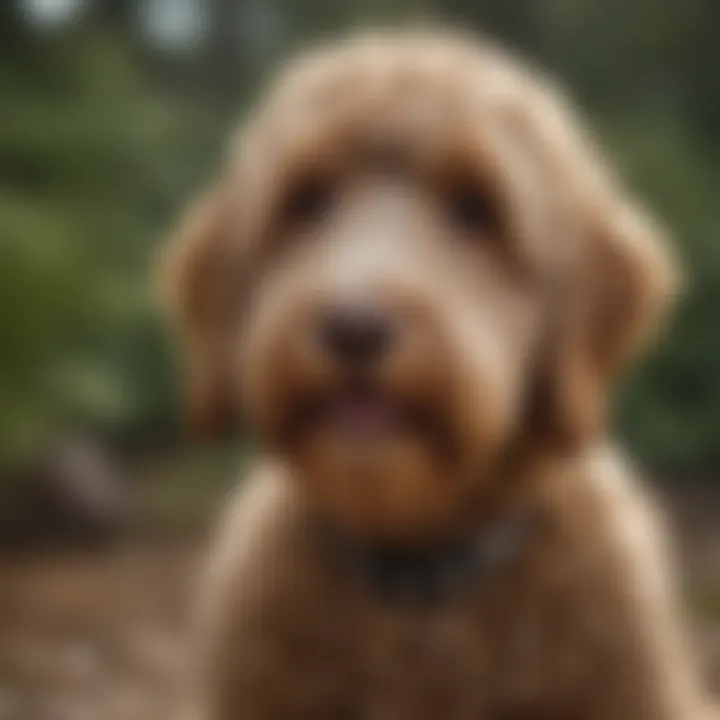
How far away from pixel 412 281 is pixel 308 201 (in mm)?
142

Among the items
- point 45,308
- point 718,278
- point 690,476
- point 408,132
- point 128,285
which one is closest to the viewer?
point 408,132

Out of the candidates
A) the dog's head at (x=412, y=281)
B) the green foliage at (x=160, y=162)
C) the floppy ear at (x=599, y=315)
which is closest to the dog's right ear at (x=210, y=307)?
the dog's head at (x=412, y=281)

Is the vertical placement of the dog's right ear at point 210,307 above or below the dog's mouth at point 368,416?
above

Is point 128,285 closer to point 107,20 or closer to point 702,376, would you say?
point 107,20

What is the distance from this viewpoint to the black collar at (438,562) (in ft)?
4.59

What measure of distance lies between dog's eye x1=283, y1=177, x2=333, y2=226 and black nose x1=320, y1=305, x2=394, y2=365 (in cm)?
15

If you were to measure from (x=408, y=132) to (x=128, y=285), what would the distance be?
108 cm

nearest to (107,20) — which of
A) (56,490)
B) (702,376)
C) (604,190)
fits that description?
(56,490)

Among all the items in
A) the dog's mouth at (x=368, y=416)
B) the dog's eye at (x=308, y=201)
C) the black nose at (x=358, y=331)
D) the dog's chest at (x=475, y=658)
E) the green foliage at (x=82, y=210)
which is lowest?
the dog's chest at (x=475, y=658)

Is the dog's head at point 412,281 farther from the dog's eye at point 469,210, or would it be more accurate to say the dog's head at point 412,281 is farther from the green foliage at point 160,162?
the green foliage at point 160,162

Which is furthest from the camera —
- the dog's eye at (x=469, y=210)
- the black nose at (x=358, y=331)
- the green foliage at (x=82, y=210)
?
the green foliage at (x=82, y=210)

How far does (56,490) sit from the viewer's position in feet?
9.18

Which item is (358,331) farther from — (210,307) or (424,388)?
(210,307)

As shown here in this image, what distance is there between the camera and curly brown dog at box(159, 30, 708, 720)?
1238 millimetres
